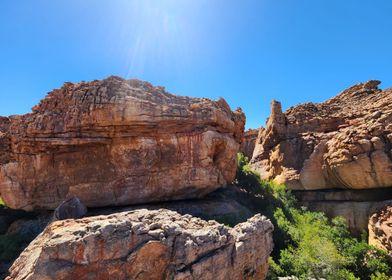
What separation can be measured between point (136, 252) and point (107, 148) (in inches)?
368

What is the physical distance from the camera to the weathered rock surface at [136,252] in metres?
6.88

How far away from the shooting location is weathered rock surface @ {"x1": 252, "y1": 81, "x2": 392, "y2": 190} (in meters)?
20.1

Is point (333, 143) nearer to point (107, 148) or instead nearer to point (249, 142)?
point (107, 148)

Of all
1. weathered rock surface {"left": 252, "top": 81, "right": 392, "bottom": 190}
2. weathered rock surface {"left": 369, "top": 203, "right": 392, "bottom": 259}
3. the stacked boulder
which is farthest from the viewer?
weathered rock surface {"left": 252, "top": 81, "right": 392, "bottom": 190}

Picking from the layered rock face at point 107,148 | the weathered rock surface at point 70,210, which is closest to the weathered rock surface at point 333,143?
the layered rock face at point 107,148

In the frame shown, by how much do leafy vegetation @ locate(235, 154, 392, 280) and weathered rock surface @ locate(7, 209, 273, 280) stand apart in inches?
195

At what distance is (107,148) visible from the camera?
15.5 meters

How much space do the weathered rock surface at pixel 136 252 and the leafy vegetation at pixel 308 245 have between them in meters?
4.96

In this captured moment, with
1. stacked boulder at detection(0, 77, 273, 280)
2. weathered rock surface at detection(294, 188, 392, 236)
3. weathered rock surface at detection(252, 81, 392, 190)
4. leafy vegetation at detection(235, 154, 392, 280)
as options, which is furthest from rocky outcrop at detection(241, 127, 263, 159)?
stacked boulder at detection(0, 77, 273, 280)

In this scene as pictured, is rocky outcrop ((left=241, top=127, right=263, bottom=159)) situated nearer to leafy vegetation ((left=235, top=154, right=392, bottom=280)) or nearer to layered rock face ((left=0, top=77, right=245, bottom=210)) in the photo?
leafy vegetation ((left=235, top=154, right=392, bottom=280))

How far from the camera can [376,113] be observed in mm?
21375

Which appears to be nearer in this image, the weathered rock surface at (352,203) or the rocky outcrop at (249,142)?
the weathered rock surface at (352,203)

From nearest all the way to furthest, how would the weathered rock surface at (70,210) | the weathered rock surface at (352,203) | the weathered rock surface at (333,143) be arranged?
1. the weathered rock surface at (70,210)
2. the weathered rock surface at (333,143)
3. the weathered rock surface at (352,203)

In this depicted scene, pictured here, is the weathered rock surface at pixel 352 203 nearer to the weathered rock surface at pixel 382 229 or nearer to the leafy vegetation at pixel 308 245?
the weathered rock surface at pixel 382 229
